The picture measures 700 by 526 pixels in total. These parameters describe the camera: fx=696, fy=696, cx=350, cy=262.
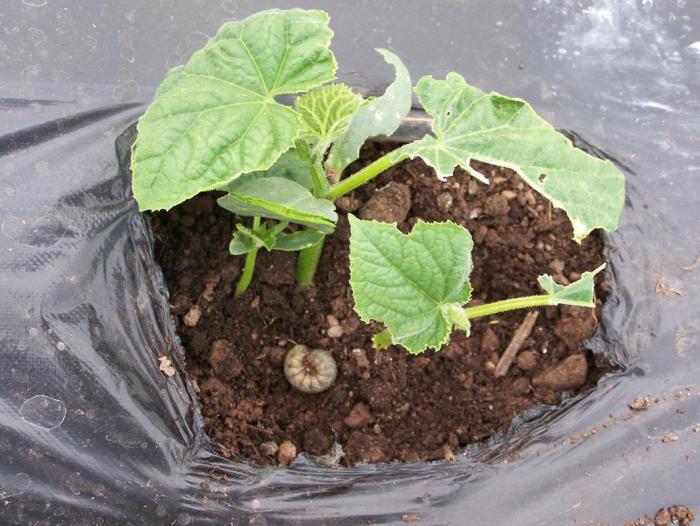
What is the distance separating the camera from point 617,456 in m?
1.99

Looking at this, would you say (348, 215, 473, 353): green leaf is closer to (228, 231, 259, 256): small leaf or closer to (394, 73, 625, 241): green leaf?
(394, 73, 625, 241): green leaf

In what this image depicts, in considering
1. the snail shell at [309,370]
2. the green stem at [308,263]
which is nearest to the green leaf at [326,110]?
the green stem at [308,263]

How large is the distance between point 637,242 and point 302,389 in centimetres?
117

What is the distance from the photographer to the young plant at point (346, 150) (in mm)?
1494

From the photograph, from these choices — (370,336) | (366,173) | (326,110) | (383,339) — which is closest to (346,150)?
(366,173)

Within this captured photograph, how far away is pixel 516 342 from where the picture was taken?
2.28m

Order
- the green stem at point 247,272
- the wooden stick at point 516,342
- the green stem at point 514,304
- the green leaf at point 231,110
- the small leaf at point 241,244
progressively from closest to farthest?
the green leaf at point 231,110 < the green stem at point 514,304 < the small leaf at point 241,244 < the green stem at point 247,272 < the wooden stick at point 516,342

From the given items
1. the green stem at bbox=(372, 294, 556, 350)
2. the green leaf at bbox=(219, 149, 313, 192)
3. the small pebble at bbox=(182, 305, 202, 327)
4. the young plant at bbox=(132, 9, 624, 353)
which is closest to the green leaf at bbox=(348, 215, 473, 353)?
the young plant at bbox=(132, 9, 624, 353)

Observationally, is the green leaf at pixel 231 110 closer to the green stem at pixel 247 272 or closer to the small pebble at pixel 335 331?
the green stem at pixel 247 272

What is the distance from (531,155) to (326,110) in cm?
50

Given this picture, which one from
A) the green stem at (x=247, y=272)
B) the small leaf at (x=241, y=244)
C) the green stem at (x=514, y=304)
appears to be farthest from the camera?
the green stem at (x=247, y=272)

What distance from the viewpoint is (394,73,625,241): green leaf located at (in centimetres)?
163

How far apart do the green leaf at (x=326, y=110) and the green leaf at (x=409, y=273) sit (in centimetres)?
24

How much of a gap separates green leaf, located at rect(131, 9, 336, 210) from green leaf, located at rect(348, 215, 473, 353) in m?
0.29
